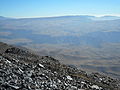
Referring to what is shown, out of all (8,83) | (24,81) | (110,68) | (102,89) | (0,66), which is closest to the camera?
(8,83)

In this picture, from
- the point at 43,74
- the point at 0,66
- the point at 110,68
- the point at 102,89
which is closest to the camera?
the point at 0,66

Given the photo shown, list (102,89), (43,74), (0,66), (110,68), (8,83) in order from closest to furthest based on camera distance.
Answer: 1. (8,83)
2. (0,66)
3. (43,74)
4. (102,89)
5. (110,68)

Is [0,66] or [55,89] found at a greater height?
[0,66]

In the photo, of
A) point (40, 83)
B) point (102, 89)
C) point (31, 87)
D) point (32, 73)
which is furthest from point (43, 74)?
point (102, 89)

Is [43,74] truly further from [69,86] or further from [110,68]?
[110,68]

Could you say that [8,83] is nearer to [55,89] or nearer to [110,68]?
[55,89]

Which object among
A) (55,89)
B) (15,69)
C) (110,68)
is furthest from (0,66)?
(110,68)

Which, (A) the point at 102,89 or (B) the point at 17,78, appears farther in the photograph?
(A) the point at 102,89

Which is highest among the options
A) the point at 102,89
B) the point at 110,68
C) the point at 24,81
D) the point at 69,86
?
the point at 24,81

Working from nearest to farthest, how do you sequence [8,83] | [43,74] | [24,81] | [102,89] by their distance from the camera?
1. [8,83]
2. [24,81]
3. [43,74]
4. [102,89]
